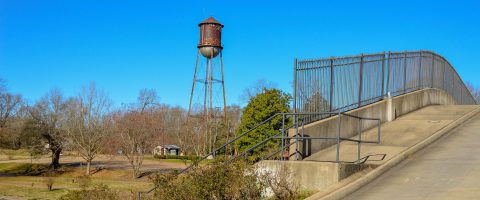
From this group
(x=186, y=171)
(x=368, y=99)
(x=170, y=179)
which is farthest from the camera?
(x=368, y=99)

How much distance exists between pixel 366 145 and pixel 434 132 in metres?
2.49

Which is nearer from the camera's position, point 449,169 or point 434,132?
point 449,169

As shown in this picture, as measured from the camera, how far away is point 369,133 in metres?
14.4

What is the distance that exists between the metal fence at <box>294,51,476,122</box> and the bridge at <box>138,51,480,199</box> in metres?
0.03

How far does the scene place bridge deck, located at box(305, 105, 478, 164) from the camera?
Result: 11789 mm

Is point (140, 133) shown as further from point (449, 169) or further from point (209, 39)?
point (449, 169)

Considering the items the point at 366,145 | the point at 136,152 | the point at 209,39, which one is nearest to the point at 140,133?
the point at 136,152

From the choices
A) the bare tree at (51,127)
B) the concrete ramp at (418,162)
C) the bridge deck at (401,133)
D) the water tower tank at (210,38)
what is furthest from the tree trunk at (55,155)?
the concrete ramp at (418,162)

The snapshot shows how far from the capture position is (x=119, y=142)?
145 ft

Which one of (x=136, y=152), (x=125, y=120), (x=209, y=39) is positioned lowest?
(x=136, y=152)

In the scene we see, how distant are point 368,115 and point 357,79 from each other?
1205 mm

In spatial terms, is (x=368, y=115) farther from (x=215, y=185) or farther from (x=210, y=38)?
(x=210, y=38)

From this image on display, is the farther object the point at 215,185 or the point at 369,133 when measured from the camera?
the point at 369,133

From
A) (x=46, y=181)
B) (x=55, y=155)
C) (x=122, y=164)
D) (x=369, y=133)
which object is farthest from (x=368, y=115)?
(x=122, y=164)
